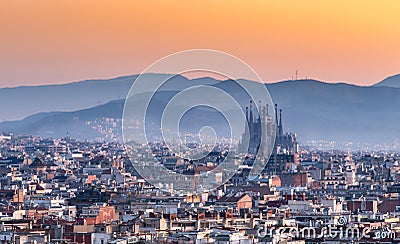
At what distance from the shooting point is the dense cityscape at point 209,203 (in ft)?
141

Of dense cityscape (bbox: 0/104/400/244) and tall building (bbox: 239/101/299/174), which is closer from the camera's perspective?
dense cityscape (bbox: 0/104/400/244)

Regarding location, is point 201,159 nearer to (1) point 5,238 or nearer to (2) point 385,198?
(2) point 385,198

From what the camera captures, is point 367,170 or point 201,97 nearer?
point 367,170

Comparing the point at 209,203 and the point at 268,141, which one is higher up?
the point at 268,141

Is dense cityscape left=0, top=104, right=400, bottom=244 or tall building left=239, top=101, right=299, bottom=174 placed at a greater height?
tall building left=239, top=101, right=299, bottom=174

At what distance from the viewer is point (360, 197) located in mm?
76062

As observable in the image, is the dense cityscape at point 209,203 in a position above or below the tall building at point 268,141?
below

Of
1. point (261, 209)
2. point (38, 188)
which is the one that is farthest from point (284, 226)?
point (38, 188)

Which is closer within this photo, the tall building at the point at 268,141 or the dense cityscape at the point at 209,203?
the dense cityscape at the point at 209,203

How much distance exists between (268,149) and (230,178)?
23.7 m

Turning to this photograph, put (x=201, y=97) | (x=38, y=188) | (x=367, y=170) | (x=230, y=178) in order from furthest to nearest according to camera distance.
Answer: (x=201, y=97), (x=367, y=170), (x=230, y=178), (x=38, y=188)

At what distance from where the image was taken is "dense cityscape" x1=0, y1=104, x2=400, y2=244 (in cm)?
4309

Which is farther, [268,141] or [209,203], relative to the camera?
[268,141]

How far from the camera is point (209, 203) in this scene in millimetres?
70812
